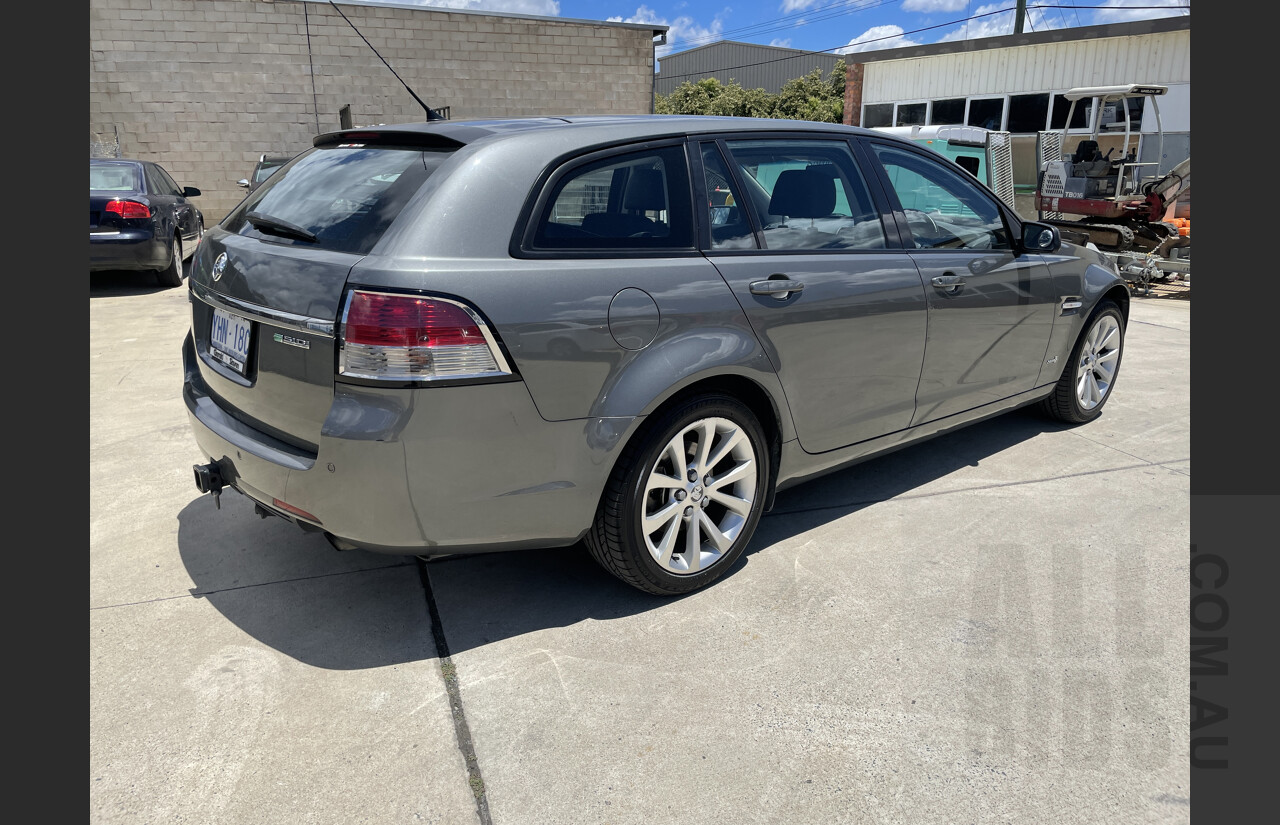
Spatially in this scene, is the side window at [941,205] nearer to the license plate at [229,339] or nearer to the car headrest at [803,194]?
the car headrest at [803,194]

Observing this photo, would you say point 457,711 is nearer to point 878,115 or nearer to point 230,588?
point 230,588

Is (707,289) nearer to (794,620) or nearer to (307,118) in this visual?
(794,620)

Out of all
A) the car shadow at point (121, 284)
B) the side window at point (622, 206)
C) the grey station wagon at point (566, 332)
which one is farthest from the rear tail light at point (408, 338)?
the car shadow at point (121, 284)

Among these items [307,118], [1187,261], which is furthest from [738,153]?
[307,118]

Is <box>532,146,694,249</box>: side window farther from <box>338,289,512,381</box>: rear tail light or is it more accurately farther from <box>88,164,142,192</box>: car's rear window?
<box>88,164,142,192</box>: car's rear window

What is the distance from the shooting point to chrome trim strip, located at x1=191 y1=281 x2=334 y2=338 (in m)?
2.56

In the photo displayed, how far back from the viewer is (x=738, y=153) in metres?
3.33

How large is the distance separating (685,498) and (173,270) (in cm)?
948

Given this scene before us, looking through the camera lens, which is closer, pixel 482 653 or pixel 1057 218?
pixel 482 653

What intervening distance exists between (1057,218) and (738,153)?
39.0ft

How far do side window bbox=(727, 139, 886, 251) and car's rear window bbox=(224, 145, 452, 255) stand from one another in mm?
1198

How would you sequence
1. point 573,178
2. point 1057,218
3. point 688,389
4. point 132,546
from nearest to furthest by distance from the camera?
point 573,178 → point 688,389 → point 132,546 → point 1057,218

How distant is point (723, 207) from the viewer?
3207mm

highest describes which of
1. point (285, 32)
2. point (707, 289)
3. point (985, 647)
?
point (285, 32)
